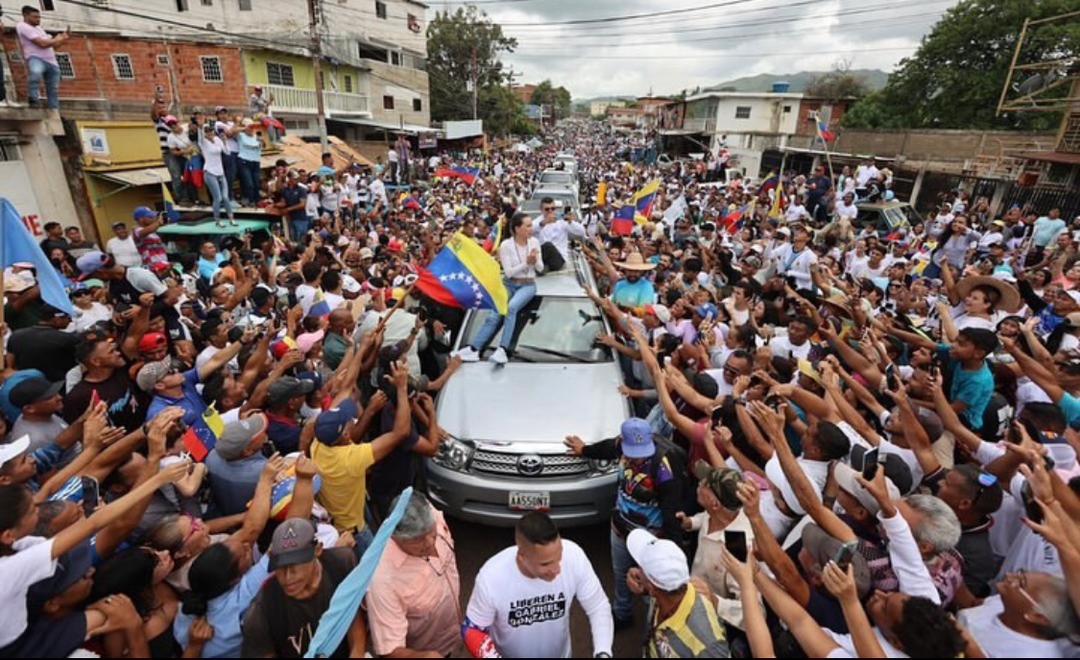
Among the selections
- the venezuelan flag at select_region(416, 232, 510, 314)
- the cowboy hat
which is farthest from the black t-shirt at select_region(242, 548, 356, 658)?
the cowboy hat

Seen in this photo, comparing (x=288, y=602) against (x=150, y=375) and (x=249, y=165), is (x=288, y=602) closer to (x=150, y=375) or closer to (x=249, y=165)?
(x=150, y=375)

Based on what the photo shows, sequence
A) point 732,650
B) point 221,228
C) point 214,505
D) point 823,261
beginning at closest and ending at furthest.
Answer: point 732,650 → point 214,505 → point 823,261 → point 221,228

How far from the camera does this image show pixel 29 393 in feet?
9.91

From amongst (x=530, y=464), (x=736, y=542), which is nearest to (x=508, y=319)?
(x=530, y=464)

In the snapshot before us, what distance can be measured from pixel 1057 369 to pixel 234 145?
12212 mm

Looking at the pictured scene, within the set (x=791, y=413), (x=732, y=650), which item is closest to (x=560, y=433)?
(x=791, y=413)

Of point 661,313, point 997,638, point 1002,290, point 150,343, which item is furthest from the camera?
point 661,313

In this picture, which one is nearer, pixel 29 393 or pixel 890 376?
pixel 29 393

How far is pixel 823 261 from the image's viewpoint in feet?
27.9

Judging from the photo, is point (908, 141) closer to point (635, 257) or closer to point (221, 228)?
point (635, 257)

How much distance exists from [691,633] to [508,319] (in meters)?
3.73

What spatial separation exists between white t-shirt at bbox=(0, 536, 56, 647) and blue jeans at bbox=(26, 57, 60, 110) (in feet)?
34.6

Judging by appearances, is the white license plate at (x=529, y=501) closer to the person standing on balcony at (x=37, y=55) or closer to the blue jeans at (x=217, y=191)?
the blue jeans at (x=217, y=191)

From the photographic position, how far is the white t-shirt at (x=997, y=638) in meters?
1.89
